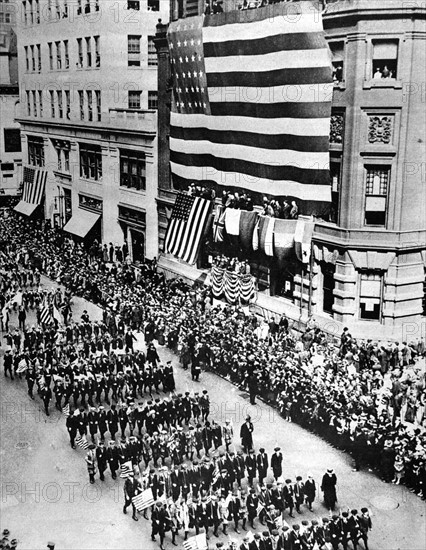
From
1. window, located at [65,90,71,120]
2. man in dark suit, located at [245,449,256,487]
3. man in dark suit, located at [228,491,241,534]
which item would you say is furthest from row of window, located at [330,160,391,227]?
window, located at [65,90,71,120]

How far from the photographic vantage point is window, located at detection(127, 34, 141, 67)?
49.8 meters

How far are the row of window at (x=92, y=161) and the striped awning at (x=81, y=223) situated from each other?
8.96ft

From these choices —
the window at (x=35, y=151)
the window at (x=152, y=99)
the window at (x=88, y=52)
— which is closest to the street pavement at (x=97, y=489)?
the window at (x=152, y=99)

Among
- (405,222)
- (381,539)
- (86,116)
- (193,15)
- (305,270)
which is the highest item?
(193,15)

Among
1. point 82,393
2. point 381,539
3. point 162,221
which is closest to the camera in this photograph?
point 381,539

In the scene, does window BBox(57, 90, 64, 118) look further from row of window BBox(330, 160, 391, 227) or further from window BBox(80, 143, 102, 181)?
row of window BBox(330, 160, 391, 227)

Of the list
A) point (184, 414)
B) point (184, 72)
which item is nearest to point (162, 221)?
point (184, 72)

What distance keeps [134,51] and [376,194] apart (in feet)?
84.9

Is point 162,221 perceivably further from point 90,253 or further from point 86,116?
point 86,116

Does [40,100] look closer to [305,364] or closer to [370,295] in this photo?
[370,295]

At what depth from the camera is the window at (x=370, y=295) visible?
3169 cm

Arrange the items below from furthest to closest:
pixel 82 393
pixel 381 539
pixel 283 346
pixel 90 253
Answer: pixel 90 253
pixel 283 346
pixel 82 393
pixel 381 539

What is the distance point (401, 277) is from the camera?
102ft

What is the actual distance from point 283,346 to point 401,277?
21.3ft
